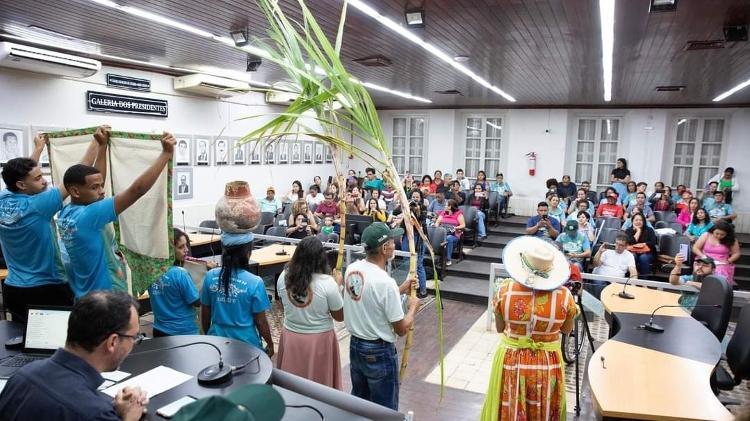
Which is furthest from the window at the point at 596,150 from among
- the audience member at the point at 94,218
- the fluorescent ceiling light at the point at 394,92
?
the audience member at the point at 94,218

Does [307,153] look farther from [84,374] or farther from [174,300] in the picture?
[84,374]

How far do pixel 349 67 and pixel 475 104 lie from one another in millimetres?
6598

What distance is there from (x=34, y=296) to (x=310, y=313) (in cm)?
168

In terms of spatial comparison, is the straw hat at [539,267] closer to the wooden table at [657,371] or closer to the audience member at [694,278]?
the wooden table at [657,371]

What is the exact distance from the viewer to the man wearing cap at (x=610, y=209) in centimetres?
923

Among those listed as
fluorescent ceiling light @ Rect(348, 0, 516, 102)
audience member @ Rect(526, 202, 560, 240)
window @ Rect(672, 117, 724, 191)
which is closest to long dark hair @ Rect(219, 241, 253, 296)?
fluorescent ceiling light @ Rect(348, 0, 516, 102)

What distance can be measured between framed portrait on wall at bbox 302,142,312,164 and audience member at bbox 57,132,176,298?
10.9m

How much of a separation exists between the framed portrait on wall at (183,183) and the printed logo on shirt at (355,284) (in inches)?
312

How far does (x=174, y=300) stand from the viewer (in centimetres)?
304

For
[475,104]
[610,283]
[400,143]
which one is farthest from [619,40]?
[400,143]

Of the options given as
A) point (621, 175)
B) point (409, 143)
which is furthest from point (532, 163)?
point (409, 143)

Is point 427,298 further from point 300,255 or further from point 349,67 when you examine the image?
point 300,255

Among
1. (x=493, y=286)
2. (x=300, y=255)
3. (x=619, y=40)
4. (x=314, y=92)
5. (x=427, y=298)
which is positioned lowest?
(x=427, y=298)

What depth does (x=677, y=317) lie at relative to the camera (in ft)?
13.3
